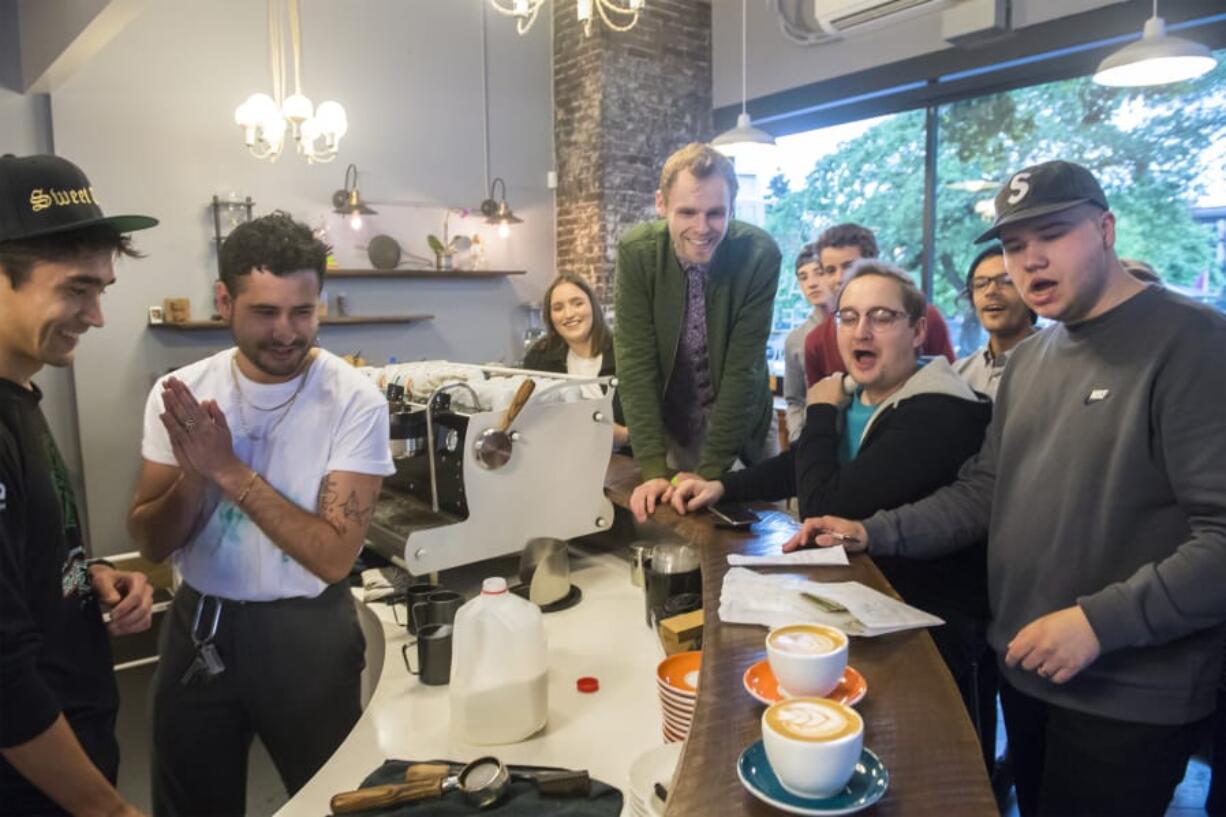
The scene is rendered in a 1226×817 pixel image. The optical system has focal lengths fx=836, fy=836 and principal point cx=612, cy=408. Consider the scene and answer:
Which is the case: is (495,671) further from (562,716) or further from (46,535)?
(46,535)

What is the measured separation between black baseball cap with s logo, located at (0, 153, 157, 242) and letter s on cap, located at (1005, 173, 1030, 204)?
57.4 inches

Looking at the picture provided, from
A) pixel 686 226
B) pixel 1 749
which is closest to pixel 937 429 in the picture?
pixel 686 226

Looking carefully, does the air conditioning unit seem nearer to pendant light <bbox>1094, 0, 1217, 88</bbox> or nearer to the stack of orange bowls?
pendant light <bbox>1094, 0, 1217, 88</bbox>

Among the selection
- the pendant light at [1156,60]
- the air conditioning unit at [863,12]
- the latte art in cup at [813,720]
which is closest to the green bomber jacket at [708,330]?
the latte art in cup at [813,720]

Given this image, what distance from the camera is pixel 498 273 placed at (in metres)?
5.98

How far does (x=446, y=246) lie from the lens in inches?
231

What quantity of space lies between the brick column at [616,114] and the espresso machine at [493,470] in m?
3.91

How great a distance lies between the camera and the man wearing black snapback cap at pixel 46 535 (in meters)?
1.01

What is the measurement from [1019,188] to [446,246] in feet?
15.9

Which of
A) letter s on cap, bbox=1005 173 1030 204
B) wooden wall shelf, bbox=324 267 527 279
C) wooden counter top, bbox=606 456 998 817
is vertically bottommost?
wooden counter top, bbox=606 456 998 817

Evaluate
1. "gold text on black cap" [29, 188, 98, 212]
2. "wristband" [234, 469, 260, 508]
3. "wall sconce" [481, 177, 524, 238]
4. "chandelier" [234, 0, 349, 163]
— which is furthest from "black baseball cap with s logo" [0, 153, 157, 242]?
"wall sconce" [481, 177, 524, 238]

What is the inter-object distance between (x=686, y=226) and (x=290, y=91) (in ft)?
13.7

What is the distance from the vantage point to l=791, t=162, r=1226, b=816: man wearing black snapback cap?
1262mm

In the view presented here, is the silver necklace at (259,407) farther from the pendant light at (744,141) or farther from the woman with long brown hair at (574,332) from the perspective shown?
the pendant light at (744,141)
